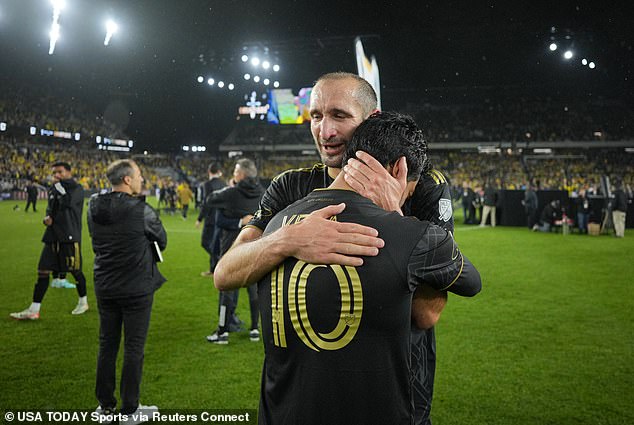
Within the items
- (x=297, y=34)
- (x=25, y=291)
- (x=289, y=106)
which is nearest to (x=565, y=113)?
(x=289, y=106)

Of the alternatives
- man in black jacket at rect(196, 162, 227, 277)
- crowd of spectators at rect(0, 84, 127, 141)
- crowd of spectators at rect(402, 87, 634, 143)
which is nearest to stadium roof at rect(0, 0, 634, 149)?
crowd of spectators at rect(0, 84, 127, 141)

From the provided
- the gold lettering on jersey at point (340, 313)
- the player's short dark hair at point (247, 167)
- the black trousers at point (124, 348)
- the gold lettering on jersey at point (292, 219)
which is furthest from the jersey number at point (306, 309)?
the player's short dark hair at point (247, 167)

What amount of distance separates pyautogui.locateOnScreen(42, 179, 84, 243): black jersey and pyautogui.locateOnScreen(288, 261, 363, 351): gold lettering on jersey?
722 centimetres

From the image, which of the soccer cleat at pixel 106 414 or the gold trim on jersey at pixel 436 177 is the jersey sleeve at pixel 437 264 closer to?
the gold trim on jersey at pixel 436 177

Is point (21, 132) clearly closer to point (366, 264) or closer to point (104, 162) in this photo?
point (104, 162)

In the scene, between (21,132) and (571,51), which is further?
(21,132)

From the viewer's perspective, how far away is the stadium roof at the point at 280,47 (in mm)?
19734

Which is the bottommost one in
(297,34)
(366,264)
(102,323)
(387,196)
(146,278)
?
(102,323)

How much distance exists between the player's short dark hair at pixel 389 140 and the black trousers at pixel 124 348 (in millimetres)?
3369

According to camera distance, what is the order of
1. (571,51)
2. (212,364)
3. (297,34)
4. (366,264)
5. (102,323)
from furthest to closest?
(571,51) < (297,34) < (212,364) < (102,323) < (366,264)

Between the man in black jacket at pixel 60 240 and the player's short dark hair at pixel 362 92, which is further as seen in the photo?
the man in black jacket at pixel 60 240

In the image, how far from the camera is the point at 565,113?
5172cm

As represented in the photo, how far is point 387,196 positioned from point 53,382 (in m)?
5.06

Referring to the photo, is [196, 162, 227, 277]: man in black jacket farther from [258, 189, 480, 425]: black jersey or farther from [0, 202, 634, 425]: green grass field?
[258, 189, 480, 425]: black jersey
